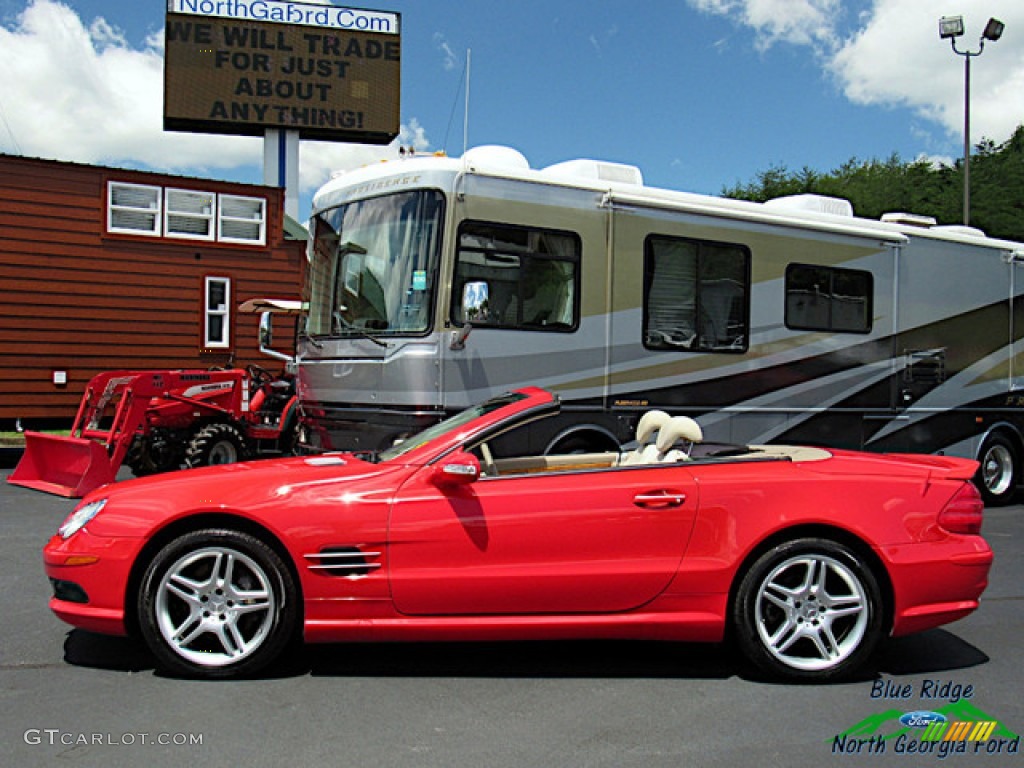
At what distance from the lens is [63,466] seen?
9164 millimetres

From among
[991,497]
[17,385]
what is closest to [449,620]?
[991,497]

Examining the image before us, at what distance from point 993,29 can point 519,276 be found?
16.8 m

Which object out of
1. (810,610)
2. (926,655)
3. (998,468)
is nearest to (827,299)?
(998,468)

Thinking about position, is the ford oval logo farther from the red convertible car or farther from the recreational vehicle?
the recreational vehicle

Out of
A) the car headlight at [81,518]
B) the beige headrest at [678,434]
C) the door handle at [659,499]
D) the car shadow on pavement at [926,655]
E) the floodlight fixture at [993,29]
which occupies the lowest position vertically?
the car shadow on pavement at [926,655]

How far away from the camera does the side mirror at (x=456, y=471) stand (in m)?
4.01

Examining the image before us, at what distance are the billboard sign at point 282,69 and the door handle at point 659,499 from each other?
78.1ft

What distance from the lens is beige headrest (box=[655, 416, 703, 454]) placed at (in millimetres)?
4668

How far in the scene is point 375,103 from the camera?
2614 cm

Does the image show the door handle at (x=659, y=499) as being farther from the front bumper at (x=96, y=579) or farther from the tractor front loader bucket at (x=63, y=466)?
the tractor front loader bucket at (x=63, y=466)

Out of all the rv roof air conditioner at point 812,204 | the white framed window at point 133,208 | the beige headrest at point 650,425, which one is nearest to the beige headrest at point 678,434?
the beige headrest at point 650,425

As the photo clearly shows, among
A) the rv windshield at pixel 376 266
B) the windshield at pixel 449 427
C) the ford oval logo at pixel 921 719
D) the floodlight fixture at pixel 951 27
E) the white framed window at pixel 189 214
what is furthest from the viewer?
the floodlight fixture at pixel 951 27

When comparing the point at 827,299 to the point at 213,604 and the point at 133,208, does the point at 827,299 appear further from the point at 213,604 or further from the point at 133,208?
the point at 133,208

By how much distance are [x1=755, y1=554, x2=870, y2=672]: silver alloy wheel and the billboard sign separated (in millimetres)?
24070
